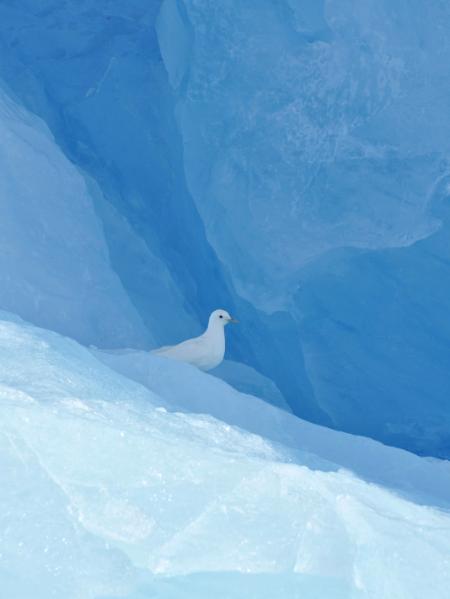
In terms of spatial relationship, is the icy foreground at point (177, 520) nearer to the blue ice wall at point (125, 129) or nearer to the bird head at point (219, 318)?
the bird head at point (219, 318)

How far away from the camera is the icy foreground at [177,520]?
161cm

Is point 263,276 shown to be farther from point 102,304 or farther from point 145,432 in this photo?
point 145,432

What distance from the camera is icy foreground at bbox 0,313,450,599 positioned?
1.61 metres

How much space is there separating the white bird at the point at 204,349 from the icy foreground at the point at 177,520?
1380mm

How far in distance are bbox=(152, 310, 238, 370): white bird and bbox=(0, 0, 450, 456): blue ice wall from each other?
16 cm

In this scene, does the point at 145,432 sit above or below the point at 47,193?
below

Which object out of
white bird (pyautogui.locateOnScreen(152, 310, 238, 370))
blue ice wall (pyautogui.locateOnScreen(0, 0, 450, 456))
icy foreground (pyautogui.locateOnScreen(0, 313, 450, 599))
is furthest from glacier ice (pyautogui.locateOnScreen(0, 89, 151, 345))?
icy foreground (pyautogui.locateOnScreen(0, 313, 450, 599))

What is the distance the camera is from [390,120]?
11.3 ft

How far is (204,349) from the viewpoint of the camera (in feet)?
11.6

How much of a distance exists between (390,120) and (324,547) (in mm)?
2067

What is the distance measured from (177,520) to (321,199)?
2020mm

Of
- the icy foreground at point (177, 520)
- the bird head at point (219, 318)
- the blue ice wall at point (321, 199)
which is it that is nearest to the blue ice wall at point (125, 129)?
the blue ice wall at point (321, 199)

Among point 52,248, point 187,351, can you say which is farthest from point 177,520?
point 52,248

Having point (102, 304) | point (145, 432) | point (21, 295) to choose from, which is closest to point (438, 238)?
point (102, 304)
